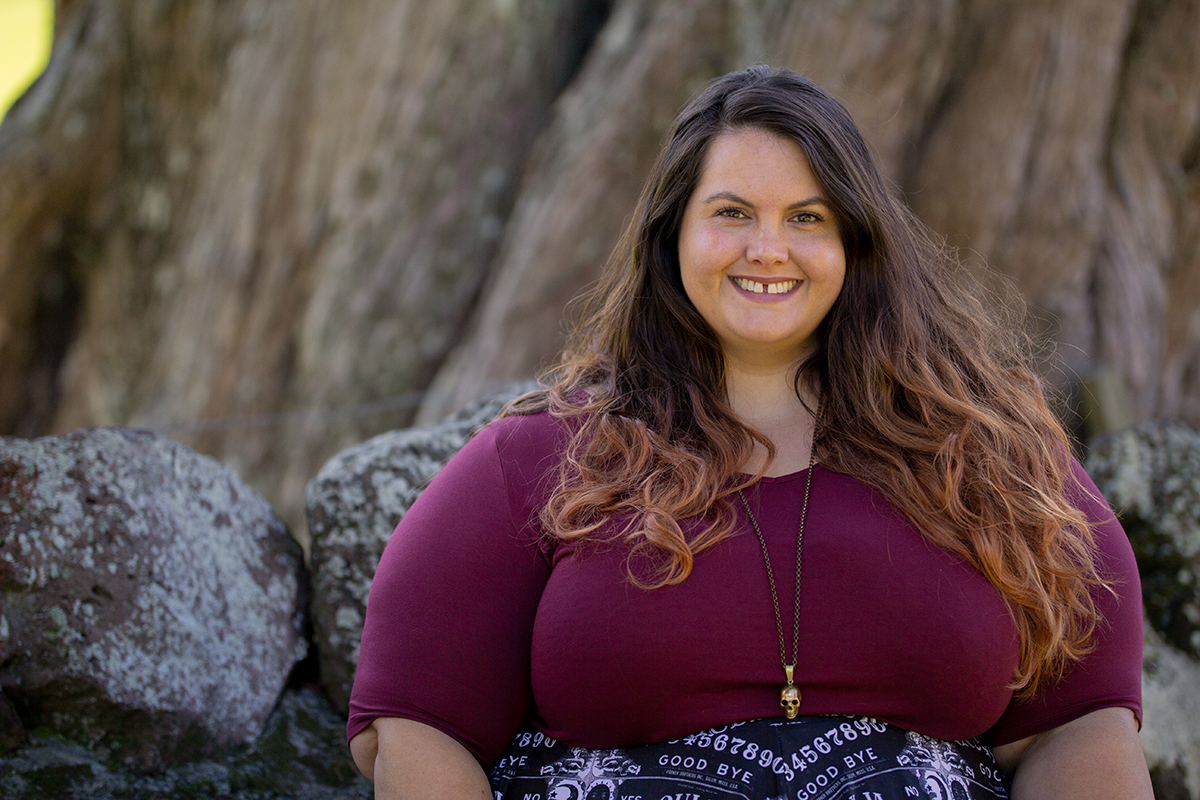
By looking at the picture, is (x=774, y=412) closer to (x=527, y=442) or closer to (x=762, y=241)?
(x=762, y=241)

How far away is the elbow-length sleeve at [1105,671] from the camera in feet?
5.12

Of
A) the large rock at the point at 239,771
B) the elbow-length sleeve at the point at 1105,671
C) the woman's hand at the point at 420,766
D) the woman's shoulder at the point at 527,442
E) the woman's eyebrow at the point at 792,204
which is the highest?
the woman's eyebrow at the point at 792,204

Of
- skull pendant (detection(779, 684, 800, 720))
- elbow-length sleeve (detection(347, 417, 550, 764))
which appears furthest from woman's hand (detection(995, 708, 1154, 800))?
elbow-length sleeve (detection(347, 417, 550, 764))

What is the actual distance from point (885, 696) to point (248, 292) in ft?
13.3

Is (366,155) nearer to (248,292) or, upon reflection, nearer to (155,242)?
(248,292)

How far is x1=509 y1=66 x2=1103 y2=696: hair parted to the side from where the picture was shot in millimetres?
1569

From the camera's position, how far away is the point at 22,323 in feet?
17.6

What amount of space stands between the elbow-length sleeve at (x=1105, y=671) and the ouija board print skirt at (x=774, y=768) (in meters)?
0.10

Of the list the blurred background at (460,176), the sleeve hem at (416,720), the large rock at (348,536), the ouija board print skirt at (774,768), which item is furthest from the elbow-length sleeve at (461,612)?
the blurred background at (460,176)

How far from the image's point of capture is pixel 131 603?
1761 mm

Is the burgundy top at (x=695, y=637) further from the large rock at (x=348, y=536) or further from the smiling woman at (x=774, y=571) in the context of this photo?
the large rock at (x=348, y=536)

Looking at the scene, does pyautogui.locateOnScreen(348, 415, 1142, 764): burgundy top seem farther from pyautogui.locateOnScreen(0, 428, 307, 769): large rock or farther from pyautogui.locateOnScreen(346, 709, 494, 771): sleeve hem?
pyautogui.locateOnScreen(0, 428, 307, 769): large rock

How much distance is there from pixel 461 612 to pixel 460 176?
10.4 ft

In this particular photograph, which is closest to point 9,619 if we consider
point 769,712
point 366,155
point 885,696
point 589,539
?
point 589,539
